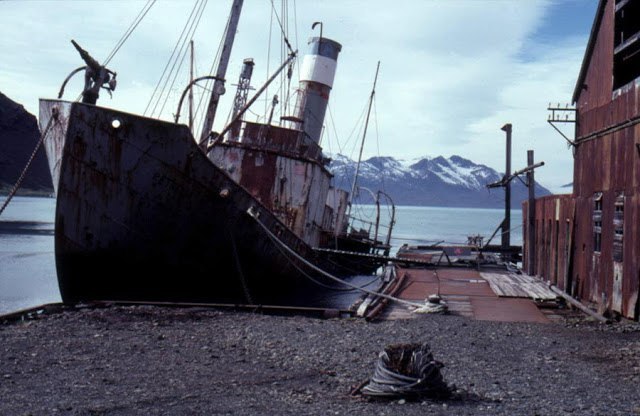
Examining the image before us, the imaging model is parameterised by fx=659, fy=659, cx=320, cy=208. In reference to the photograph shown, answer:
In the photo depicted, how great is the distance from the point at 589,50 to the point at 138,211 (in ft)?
37.7

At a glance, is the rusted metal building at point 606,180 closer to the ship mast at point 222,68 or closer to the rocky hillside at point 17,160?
the ship mast at point 222,68

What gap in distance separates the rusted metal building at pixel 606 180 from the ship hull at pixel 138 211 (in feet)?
25.5

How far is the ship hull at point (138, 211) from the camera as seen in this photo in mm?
14695

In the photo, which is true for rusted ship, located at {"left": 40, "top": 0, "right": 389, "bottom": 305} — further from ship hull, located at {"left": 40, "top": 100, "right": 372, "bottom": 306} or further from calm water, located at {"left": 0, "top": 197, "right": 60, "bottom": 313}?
calm water, located at {"left": 0, "top": 197, "right": 60, "bottom": 313}

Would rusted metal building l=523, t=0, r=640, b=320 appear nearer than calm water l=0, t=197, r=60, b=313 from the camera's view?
Yes

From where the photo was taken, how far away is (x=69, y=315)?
A: 12.8 m

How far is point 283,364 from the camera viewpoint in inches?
359

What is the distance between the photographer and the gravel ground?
22.9ft

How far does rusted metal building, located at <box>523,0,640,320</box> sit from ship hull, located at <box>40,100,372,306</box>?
25.5ft

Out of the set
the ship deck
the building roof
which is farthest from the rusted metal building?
the ship deck

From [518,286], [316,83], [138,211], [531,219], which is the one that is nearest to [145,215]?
[138,211]

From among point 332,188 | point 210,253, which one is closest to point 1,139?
point 332,188

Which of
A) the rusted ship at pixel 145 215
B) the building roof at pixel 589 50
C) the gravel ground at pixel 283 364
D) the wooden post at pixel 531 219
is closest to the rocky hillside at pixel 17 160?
the rusted ship at pixel 145 215

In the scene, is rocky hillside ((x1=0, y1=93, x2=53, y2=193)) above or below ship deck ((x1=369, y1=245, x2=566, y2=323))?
above
